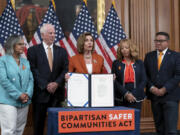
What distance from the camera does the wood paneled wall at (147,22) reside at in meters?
6.11

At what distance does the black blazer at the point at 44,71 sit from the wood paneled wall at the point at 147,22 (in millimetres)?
2143

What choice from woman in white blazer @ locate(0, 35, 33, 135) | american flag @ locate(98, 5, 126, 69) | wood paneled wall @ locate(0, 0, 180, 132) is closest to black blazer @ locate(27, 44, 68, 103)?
woman in white blazer @ locate(0, 35, 33, 135)

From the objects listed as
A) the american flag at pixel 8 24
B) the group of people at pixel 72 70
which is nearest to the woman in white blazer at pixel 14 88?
the group of people at pixel 72 70

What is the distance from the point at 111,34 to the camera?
555 cm

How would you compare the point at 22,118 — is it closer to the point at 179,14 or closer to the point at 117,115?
the point at 117,115

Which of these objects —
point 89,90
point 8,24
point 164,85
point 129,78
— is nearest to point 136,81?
point 129,78

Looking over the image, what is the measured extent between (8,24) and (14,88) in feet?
6.15

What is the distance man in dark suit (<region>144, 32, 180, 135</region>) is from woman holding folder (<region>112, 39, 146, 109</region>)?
35 cm

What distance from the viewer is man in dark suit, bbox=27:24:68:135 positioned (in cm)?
430

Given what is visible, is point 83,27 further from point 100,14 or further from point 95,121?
point 95,121

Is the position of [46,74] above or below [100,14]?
below

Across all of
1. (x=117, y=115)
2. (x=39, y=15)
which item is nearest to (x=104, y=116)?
(x=117, y=115)

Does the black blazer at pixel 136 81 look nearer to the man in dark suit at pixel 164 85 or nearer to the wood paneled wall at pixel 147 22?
the man in dark suit at pixel 164 85

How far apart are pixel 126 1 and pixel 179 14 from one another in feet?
4.14
